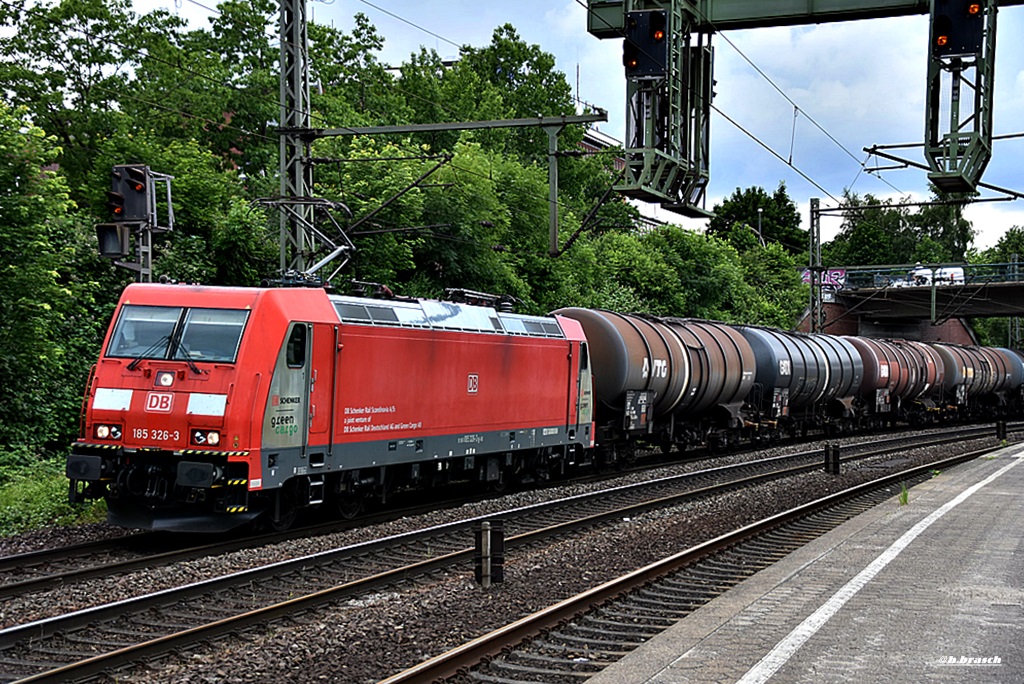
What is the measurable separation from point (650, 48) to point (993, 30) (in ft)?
12.5

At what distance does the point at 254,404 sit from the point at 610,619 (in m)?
5.54

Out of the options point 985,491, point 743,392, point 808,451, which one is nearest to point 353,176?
point 743,392

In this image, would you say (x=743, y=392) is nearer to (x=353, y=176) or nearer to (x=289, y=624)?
(x=353, y=176)

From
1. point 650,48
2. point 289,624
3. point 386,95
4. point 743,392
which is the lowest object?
point 289,624

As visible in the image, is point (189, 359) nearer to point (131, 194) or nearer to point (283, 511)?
point (283, 511)

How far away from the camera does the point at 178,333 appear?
46.4ft

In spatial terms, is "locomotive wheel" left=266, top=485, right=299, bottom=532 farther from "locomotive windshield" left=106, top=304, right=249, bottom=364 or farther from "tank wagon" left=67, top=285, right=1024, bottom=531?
"locomotive windshield" left=106, top=304, right=249, bottom=364

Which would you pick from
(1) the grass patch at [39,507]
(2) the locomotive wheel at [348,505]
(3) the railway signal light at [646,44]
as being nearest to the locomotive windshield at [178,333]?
(1) the grass patch at [39,507]

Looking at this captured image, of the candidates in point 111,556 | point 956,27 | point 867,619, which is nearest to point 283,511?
point 111,556

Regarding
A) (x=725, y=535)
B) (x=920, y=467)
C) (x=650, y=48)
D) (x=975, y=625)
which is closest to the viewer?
(x=975, y=625)

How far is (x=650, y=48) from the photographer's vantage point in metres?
11.8

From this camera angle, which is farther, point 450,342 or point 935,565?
point 450,342

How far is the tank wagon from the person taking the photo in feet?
44.6

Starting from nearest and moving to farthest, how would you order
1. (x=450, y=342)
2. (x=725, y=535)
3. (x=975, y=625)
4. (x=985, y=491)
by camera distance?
(x=975, y=625)
(x=725, y=535)
(x=450, y=342)
(x=985, y=491)
